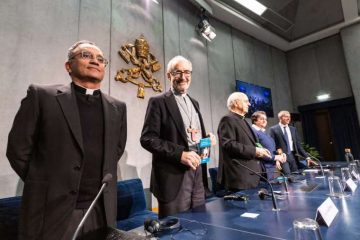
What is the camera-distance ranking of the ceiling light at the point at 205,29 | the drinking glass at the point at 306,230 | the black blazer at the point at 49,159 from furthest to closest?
the ceiling light at the point at 205,29 → the black blazer at the point at 49,159 → the drinking glass at the point at 306,230

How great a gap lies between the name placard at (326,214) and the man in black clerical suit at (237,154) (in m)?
0.84

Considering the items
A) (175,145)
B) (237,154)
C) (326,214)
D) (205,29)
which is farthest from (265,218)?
(205,29)

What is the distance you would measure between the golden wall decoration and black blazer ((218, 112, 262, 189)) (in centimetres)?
167

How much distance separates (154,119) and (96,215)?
2.19ft

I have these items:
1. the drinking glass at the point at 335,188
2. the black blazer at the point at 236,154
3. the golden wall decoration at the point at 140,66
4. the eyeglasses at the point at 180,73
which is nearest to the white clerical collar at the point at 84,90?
the eyeglasses at the point at 180,73

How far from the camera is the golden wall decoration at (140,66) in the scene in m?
3.07

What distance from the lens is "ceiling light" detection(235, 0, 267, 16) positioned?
4477mm

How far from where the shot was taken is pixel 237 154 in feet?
5.88

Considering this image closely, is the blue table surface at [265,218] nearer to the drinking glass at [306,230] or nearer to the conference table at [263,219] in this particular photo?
the conference table at [263,219]

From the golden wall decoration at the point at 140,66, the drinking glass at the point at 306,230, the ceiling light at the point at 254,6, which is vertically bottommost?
the drinking glass at the point at 306,230

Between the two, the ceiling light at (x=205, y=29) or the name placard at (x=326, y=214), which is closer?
the name placard at (x=326, y=214)

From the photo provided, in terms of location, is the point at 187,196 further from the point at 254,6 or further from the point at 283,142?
the point at 254,6

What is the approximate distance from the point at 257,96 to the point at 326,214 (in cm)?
493

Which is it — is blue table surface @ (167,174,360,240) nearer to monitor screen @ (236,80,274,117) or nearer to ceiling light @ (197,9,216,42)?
ceiling light @ (197,9,216,42)
